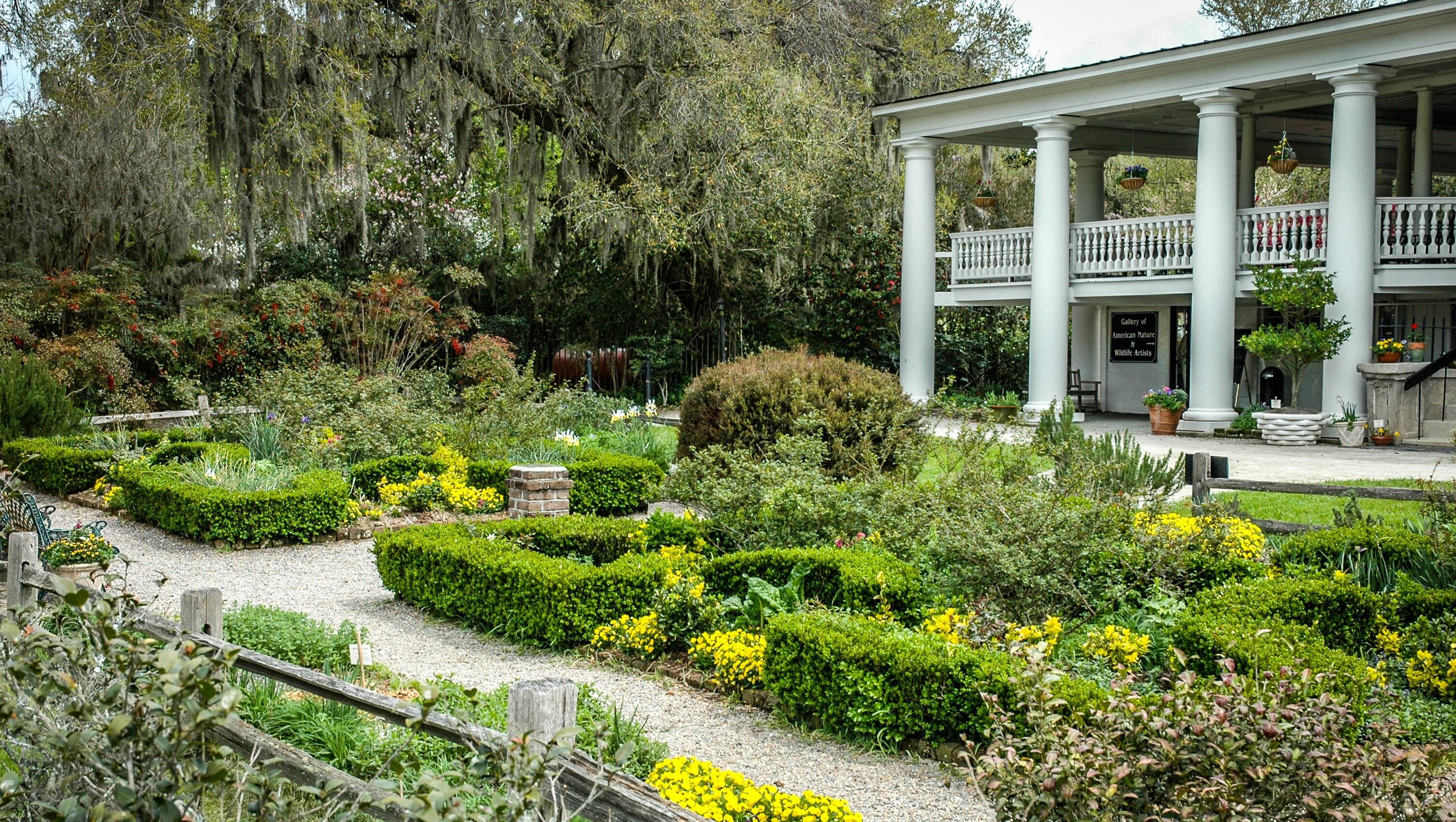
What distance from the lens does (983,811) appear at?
4.64 m

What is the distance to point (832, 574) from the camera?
279 inches

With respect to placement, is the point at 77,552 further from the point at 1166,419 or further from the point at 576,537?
the point at 1166,419

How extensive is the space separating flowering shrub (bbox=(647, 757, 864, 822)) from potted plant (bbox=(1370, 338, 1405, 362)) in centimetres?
1494

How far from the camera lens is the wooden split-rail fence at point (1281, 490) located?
815cm

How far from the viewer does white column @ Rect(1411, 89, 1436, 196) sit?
18406 millimetres

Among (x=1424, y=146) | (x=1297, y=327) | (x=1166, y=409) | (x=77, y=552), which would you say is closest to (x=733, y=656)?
(x=77, y=552)

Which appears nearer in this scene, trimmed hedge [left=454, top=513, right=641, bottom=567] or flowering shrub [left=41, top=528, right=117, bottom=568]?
flowering shrub [left=41, top=528, right=117, bottom=568]

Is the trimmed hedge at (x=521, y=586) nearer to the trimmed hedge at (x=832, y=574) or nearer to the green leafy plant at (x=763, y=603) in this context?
the trimmed hedge at (x=832, y=574)

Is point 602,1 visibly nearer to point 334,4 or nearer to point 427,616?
point 334,4

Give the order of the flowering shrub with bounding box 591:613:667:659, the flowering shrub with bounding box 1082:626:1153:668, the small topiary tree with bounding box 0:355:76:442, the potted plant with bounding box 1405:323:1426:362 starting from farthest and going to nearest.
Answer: the potted plant with bounding box 1405:323:1426:362 < the small topiary tree with bounding box 0:355:76:442 < the flowering shrub with bounding box 591:613:667:659 < the flowering shrub with bounding box 1082:626:1153:668

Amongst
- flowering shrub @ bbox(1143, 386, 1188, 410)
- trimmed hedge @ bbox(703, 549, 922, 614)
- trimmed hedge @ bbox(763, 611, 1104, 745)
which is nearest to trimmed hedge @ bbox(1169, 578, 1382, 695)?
trimmed hedge @ bbox(763, 611, 1104, 745)

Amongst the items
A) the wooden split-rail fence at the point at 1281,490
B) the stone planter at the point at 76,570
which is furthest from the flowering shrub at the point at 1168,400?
the stone planter at the point at 76,570

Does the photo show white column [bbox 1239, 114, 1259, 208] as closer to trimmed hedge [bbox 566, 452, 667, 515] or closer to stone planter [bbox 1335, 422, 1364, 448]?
stone planter [bbox 1335, 422, 1364, 448]

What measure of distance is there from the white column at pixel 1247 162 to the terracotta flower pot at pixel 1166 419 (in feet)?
16.2
